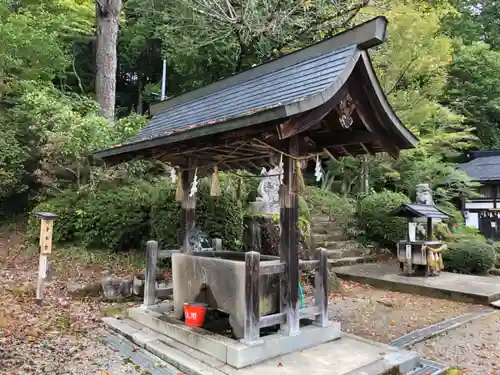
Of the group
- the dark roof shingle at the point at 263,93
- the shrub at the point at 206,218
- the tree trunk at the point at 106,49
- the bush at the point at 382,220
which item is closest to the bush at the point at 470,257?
the bush at the point at 382,220

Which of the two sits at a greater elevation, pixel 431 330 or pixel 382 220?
pixel 382 220

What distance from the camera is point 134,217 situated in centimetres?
916

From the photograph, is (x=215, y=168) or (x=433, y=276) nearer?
(x=215, y=168)

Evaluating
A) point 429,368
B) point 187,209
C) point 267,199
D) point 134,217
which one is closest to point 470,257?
point 267,199

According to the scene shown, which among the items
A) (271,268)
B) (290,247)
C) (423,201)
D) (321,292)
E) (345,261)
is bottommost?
(345,261)

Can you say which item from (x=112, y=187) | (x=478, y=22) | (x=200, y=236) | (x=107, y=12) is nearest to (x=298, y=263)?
(x=200, y=236)

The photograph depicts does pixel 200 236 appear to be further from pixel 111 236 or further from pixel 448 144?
pixel 448 144

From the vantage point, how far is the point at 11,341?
5.06 meters

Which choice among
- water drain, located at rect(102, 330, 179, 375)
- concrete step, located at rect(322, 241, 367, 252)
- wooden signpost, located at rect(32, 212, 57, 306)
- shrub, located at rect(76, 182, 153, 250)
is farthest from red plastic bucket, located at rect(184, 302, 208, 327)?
concrete step, located at rect(322, 241, 367, 252)

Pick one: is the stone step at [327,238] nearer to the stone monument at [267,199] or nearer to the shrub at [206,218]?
the stone monument at [267,199]

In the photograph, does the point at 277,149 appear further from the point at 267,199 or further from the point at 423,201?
the point at 423,201

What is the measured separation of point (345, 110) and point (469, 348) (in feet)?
13.6

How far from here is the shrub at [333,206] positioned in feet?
48.7

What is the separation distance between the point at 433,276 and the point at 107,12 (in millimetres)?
13291
